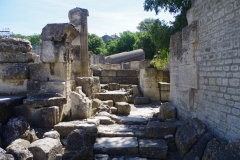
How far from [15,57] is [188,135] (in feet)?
15.0

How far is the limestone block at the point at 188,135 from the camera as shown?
389cm

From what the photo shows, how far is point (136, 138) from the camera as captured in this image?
4438 millimetres

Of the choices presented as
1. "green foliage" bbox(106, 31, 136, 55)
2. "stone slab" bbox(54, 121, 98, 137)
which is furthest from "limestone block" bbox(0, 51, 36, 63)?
"green foliage" bbox(106, 31, 136, 55)

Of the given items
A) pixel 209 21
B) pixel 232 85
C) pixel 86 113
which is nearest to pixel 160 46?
pixel 209 21

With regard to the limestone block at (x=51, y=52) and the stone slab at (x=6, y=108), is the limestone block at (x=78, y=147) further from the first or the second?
the limestone block at (x=51, y=52)

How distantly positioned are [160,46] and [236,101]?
4859 millimetres

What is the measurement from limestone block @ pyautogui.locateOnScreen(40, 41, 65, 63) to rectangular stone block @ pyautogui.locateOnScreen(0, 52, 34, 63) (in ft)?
2.57

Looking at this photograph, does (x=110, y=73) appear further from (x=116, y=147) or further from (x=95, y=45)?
(x=95, y=45)

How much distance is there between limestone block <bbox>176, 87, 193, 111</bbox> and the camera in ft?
16.0

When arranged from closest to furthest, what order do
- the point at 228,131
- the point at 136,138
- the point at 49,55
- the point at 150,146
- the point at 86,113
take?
the point at 228,131, the point at 150,146, the point at 136,138, the point at 49,55, the point at 86,113

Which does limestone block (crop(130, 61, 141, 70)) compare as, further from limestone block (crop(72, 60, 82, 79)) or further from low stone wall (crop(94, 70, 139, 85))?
limestone block (crop(72, 60, 82, 79))

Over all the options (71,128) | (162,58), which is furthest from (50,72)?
(162,58)

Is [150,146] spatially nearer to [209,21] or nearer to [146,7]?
[209,21]

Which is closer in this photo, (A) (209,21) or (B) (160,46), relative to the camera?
(A) (209,21)
